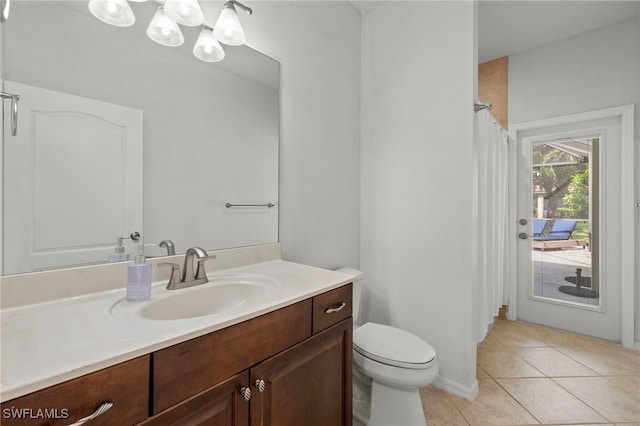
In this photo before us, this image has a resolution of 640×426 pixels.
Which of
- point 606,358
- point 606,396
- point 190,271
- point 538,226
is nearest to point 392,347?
point 190,271

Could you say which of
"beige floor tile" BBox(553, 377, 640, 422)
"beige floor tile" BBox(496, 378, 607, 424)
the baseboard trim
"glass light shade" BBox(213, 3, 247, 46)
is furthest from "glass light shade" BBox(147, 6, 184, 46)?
"beige floor tile" BBox(553, 377, 640, 422)

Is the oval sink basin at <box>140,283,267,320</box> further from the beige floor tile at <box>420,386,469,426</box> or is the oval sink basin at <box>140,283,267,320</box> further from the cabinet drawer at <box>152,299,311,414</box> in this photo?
the beige floor tile at <box>420,386,469,426</box>

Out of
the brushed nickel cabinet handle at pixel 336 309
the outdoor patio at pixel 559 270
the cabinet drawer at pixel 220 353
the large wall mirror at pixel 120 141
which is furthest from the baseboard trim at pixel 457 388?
the outdoor patio at pixel 559 270

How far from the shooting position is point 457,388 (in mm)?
1770

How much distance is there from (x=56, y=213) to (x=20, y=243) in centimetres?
12

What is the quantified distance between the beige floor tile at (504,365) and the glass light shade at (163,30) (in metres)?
2.66

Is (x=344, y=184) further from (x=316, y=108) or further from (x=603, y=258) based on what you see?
(x=603, y=258)

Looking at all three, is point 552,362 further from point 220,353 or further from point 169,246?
→ point 169,246

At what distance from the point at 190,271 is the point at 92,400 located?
0.59 m

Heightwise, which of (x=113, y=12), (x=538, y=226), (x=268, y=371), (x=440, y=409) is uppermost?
(x=113, y=12)

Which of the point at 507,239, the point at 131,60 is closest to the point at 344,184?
the point at 131,60

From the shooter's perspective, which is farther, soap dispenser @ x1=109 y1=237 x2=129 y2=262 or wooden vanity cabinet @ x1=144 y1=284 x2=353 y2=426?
soap dispenser @ x1=109 y1=237 x2=129 y2=262

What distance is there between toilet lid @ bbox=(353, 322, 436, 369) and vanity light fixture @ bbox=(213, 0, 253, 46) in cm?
158

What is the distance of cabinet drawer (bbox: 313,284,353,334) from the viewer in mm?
1051
